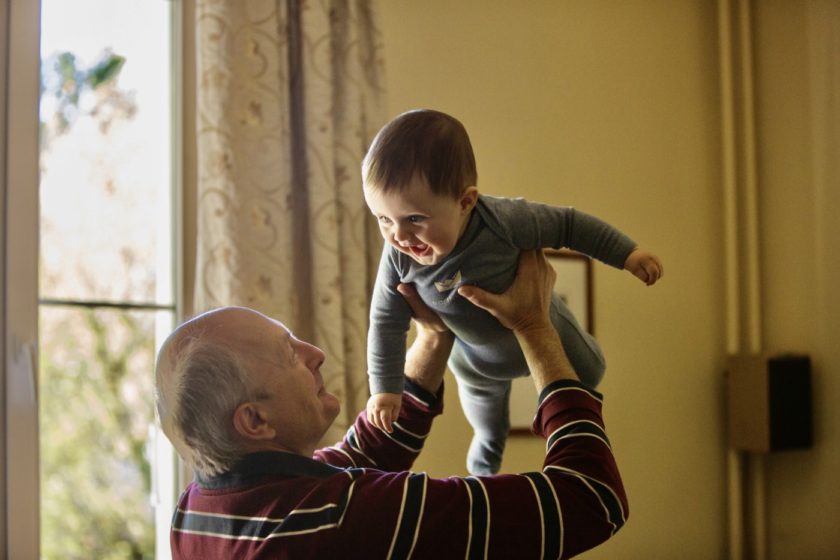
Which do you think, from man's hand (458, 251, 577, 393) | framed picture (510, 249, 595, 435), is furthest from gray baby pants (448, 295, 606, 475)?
framed picture (510, 249, 595, 435)

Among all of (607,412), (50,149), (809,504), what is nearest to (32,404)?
(50,149)

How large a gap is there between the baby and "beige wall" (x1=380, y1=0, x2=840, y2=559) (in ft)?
6.04

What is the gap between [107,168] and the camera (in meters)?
2.77

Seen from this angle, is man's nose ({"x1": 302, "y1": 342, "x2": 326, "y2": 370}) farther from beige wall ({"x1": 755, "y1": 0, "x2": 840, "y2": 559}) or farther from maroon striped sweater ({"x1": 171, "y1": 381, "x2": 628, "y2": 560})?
beige wall ({"x1": 755, "y1": 0, "x2": 840, "y2": 559})

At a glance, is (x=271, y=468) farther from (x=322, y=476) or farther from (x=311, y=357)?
(x=311, y=357)

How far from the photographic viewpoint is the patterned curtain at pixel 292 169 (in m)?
2.68

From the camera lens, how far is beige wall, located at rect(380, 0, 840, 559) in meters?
3.55

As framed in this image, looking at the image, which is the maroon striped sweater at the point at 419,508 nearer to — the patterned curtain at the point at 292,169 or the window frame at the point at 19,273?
the window frame at the point at 19,273

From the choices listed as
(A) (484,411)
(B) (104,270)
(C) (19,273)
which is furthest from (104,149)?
(A) (484,411)

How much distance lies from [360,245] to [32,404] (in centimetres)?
101

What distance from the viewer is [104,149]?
276cm

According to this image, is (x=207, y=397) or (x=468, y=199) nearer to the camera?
(x=207, y=397)

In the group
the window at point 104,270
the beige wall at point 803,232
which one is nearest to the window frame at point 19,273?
the window at point 104,270

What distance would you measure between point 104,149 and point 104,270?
0.34 metres
